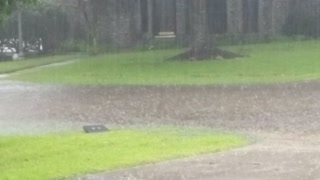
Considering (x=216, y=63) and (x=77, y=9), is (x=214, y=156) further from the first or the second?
(x=77, y=9)

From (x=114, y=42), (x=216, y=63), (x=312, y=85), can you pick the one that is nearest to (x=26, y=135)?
(x=312, y=85)

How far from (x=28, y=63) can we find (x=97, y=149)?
23.1 metres

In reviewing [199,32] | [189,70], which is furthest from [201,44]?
[189,70]

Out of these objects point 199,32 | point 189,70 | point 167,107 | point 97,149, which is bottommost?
point 189,70

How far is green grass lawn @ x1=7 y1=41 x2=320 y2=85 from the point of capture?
1019 inches

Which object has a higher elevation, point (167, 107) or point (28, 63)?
point (167, 107)

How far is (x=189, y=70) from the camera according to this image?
29.2 meters

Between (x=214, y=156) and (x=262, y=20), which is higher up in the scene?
(x=214, y=156)

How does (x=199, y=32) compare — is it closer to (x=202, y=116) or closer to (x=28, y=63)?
(x=28, y=63)

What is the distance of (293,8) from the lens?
43438 mm

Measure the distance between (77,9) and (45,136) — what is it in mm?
28330

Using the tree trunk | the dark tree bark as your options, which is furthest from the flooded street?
the tree trunk

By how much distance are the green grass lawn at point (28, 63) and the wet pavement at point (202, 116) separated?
643 cm

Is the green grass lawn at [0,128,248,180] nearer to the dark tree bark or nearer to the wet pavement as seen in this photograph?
the wet pavement
